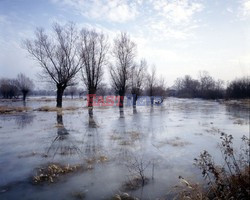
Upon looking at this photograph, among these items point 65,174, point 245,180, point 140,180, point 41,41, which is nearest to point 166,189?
point 140,180

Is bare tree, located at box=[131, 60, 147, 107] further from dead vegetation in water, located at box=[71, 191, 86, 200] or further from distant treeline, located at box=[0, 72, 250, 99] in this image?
dead vegetation in water, located at box=[71, 191, 86, 200]

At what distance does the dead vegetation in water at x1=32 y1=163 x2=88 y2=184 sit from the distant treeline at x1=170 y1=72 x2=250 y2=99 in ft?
196

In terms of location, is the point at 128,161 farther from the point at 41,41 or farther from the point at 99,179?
the point at 41,41

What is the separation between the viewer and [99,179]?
4773 mm

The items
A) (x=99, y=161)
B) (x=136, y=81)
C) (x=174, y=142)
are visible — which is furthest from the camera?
(x=136, y=81)

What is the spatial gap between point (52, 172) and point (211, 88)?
98.6 metres

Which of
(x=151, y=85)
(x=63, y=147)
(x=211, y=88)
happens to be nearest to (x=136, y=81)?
(x=151, y=85)

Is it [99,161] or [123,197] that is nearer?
[123,197]

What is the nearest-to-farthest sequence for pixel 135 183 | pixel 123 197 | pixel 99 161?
pixel 123 197, pixel 135 183, pixel 99 161

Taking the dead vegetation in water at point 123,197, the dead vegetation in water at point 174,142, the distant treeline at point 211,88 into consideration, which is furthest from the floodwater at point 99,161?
the distant treeline at point 211,88

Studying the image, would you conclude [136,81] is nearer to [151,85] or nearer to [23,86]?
[151,85]

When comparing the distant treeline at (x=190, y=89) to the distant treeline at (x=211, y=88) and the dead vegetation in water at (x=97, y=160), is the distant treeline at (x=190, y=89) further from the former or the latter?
the dead vegetation in water at (x=97, y=160)

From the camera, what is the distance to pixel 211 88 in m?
92.9

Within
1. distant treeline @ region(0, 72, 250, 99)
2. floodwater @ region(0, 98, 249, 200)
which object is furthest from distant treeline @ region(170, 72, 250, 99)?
Result: floodwater @ region(0, 98, 249, 200)
